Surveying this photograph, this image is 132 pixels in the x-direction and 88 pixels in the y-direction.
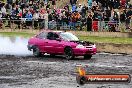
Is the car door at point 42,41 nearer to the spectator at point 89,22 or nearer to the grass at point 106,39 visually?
the grass at point 106,39

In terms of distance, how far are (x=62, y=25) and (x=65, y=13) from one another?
956 mm

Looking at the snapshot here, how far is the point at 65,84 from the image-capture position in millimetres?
13367

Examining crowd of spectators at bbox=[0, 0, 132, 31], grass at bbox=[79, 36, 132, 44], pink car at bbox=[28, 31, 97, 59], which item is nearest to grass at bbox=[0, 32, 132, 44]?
grass at bbox=[79, 36, 132, 44]

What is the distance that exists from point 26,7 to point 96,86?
2693 centimetres

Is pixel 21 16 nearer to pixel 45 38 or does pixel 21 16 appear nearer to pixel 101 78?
Result: pixel 45 38

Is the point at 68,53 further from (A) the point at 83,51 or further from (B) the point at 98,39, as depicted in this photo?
(B) the point at 98,39

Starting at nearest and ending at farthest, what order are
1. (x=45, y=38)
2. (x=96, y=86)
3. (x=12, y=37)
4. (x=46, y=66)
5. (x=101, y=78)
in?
(x=101, y=78), (x=96, y=86), (x=46, y=66), (x=45, y=38), (x=12, y=37)

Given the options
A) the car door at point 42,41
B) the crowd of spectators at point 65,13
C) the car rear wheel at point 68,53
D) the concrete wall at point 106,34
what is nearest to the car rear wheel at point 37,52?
the car door at point 42,41

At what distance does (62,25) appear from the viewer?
3362cm

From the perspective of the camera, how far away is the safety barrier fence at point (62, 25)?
30.2 m

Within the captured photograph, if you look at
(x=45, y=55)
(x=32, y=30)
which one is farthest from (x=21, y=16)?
(x=45, y=55)

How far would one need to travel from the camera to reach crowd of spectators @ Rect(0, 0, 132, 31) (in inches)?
1219

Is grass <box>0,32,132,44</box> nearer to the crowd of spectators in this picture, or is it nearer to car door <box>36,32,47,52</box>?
the crowd of spectators

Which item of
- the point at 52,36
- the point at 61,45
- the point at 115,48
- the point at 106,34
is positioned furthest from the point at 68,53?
the point at 106,34
